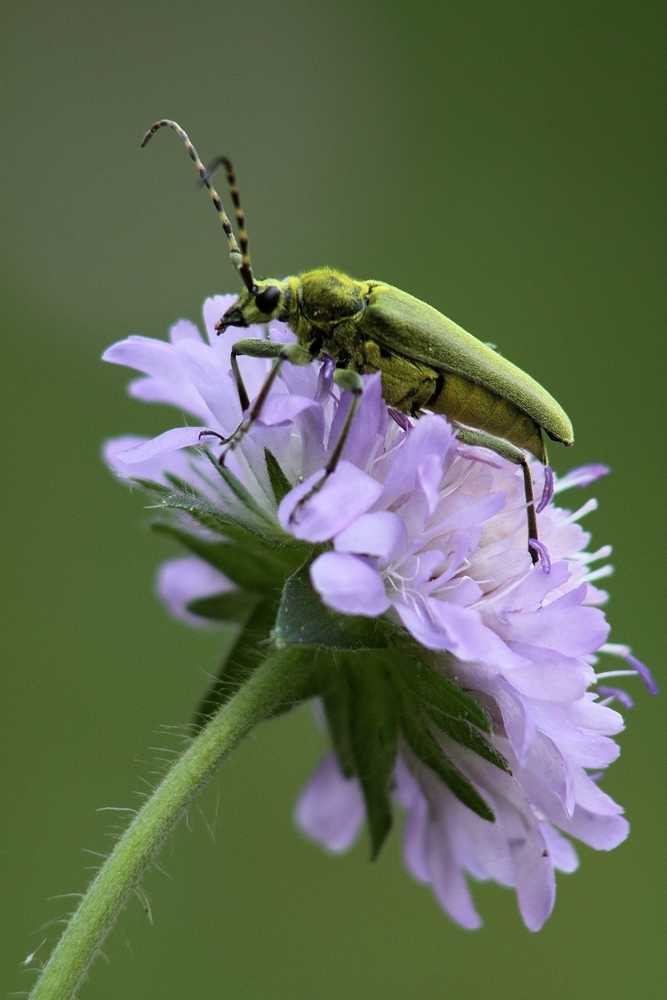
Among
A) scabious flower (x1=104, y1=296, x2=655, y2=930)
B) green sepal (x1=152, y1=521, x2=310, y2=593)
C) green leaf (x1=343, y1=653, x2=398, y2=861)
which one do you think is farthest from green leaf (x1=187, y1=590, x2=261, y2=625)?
green leaf (x1=343, y1=653, x2=398, y2=861)

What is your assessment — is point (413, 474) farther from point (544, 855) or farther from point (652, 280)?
point (652, 280)

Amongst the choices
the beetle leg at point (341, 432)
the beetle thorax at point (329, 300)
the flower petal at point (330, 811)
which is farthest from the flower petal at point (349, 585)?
the flower petal at point (330, 811)

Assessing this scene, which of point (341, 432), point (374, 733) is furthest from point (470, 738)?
point (341, 432)

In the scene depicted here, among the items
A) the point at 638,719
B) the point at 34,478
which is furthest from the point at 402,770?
the point at 34,478

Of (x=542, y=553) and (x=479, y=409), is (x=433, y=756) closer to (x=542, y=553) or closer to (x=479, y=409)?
(x=542, y=553)

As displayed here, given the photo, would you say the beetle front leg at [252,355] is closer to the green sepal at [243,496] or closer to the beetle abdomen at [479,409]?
the green sepal at [243,496]

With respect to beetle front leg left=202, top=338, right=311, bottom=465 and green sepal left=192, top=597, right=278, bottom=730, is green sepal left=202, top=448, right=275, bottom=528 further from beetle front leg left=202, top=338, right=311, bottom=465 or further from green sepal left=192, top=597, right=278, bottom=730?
green sepal left=192, top=597, right=278, bottom=730
